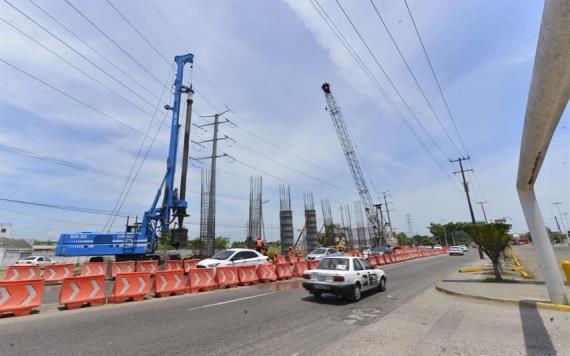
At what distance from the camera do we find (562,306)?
Result: 30.1 ft

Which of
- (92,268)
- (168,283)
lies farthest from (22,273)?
(168,283)

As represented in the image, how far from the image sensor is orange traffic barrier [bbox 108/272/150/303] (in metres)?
11.0

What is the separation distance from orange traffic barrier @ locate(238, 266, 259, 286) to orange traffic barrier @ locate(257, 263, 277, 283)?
0.30m

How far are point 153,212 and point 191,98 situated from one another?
1015 centimetres

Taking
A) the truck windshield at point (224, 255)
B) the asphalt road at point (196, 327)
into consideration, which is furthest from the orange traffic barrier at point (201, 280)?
the truck windshield at point (224, 255)

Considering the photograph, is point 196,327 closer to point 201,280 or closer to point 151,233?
point 201,280

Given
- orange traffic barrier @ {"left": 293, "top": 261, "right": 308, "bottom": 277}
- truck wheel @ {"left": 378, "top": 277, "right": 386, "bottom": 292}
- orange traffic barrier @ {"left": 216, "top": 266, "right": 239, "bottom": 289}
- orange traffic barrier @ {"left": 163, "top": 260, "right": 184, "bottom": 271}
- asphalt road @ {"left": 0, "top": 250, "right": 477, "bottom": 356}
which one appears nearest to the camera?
asphalt road @ {"left": 0, "top": 250, "right": 477, "bottom": 356}

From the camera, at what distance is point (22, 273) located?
15047 mm

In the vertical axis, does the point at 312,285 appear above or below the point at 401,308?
above

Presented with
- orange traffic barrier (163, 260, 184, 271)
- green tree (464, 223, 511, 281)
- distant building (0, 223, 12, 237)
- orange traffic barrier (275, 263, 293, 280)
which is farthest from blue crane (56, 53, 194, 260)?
distant building (0, 223, 12, 237)

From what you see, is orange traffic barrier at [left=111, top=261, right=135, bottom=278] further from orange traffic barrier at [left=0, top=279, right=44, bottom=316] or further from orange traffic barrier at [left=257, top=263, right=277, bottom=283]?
orange traffic barrier at [left=0, top=279, right=44, bottom=316]

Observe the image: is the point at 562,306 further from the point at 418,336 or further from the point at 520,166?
the point at 418,336

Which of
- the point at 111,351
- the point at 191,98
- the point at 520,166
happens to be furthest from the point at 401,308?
the point at 191,98

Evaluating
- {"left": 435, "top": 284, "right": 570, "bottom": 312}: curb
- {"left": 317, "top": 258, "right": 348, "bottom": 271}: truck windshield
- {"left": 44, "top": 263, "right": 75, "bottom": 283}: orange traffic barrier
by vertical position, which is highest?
→ {"left": 44, "top": 263, "right": 75, "bottom": 283}: orange traffic barrier
